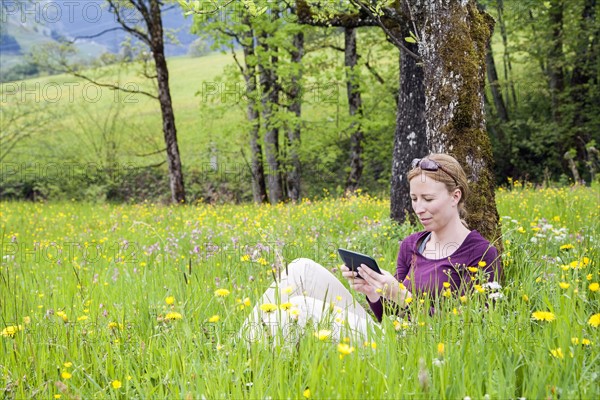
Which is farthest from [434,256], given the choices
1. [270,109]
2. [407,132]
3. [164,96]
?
[270,109]

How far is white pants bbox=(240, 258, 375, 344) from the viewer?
243cm

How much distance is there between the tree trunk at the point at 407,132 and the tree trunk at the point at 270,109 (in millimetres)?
7139

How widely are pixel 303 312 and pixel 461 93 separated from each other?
2634 millimetres

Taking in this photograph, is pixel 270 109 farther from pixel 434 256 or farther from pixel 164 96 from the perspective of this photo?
pixel 434 256

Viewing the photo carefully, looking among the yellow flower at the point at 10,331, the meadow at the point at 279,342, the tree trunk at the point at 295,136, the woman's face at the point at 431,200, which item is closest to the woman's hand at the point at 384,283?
the meadow at the point at 279,342

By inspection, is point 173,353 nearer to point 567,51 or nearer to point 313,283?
point 313,283

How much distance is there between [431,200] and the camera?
3438 mm

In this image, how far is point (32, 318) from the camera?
11.4 feet

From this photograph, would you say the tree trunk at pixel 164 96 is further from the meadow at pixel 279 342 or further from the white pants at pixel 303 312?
the white pants at pixel 303 312

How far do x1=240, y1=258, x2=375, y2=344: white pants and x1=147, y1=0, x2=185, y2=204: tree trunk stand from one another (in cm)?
1113

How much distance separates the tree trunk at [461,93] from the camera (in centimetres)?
439

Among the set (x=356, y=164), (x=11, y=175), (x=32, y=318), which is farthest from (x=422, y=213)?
(x=11, y=175)

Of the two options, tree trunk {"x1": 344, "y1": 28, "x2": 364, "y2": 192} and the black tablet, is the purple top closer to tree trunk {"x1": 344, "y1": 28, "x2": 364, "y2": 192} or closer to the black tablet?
the black tablet

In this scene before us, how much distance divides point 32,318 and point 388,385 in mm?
2582
